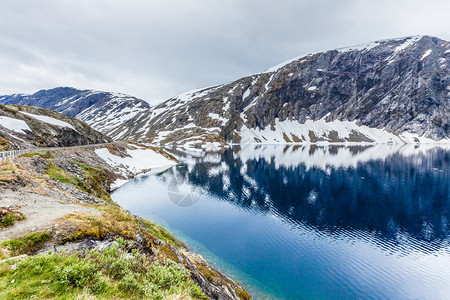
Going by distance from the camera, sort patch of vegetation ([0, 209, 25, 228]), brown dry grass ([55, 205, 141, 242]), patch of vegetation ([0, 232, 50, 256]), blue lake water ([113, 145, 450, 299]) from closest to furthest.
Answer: patch of vegetation ([0, 232, 50, 256]) → brown dry grass ([55, 205, 141, 242]) → patch of vegetation ([0, 209, 25, 228]) → blue lake water ([113, 145, 450, 299])

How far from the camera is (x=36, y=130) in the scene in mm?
57750

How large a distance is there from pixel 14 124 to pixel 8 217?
5993cm

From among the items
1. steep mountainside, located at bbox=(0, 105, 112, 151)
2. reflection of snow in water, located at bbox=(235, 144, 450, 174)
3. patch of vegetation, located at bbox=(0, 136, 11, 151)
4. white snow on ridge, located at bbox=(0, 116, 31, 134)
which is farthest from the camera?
reflection of snow in water, located at bbox=(235, 144, 450, 174)

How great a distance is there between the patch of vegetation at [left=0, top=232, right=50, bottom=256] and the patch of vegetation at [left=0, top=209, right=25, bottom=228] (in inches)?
118

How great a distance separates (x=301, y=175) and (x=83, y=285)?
71.8m

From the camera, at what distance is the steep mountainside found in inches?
1854

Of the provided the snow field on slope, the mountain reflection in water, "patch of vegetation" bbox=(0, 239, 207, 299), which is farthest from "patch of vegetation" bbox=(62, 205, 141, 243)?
the snow field on slope

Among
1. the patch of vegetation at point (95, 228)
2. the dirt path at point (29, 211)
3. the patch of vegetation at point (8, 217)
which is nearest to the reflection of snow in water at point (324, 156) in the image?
the patch of vegetation at point (95, 228)

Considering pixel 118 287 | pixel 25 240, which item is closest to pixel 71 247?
pixel 25 240

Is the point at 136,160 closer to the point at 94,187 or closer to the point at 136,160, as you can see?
the point at 136,160

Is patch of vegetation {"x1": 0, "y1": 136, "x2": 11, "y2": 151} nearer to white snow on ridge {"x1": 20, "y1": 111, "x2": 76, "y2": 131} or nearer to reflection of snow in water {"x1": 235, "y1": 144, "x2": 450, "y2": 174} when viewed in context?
white snow on ridge {"x1": 20, "y1": 111, "x2": 76, "y2": 131}

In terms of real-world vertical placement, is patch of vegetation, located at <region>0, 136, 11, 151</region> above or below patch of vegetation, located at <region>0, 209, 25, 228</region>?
above

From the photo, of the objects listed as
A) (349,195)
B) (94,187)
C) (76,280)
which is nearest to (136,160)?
(94,187)

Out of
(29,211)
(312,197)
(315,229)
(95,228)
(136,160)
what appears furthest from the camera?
(136,160)
